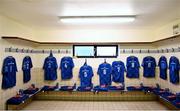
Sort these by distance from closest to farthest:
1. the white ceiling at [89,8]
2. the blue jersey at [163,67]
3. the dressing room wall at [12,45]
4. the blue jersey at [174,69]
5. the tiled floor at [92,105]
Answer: the white ceiling at [89,8] < the dressing room wall at [12,45] < the blue jersey at [174,69] < the tiled floor at [92,105] < the blue jersey at [163,67]

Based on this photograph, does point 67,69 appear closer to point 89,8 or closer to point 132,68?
point 132,68

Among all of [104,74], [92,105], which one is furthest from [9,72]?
[104,74]

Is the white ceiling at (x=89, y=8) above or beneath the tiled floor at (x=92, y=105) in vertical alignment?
above

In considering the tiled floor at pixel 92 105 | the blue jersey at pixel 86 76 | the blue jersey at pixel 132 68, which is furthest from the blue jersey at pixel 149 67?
the blue jersey at pixel 86 76

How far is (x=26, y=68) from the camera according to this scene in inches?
211

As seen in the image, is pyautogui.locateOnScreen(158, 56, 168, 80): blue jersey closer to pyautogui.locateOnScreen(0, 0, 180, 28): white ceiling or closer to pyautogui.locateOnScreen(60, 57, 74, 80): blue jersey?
pyautogui.locateOnScreen(0, 0, 180, 28): white ceiling

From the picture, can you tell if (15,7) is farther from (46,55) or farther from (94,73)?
(94,73)

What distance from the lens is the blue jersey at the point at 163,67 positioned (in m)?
5.22

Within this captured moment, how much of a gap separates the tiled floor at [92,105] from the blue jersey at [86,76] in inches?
28.5

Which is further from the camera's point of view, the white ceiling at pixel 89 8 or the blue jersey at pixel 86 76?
the blue jersey at pixel 86 76

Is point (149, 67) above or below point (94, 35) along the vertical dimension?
below

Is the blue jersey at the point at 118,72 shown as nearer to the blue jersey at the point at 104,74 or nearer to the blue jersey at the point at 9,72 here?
the blue jersey at the point at 104,74

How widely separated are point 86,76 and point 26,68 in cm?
185

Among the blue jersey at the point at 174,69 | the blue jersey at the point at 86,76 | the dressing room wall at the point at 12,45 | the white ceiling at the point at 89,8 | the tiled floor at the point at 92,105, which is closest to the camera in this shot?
the white ceiling at the point at 89,8
